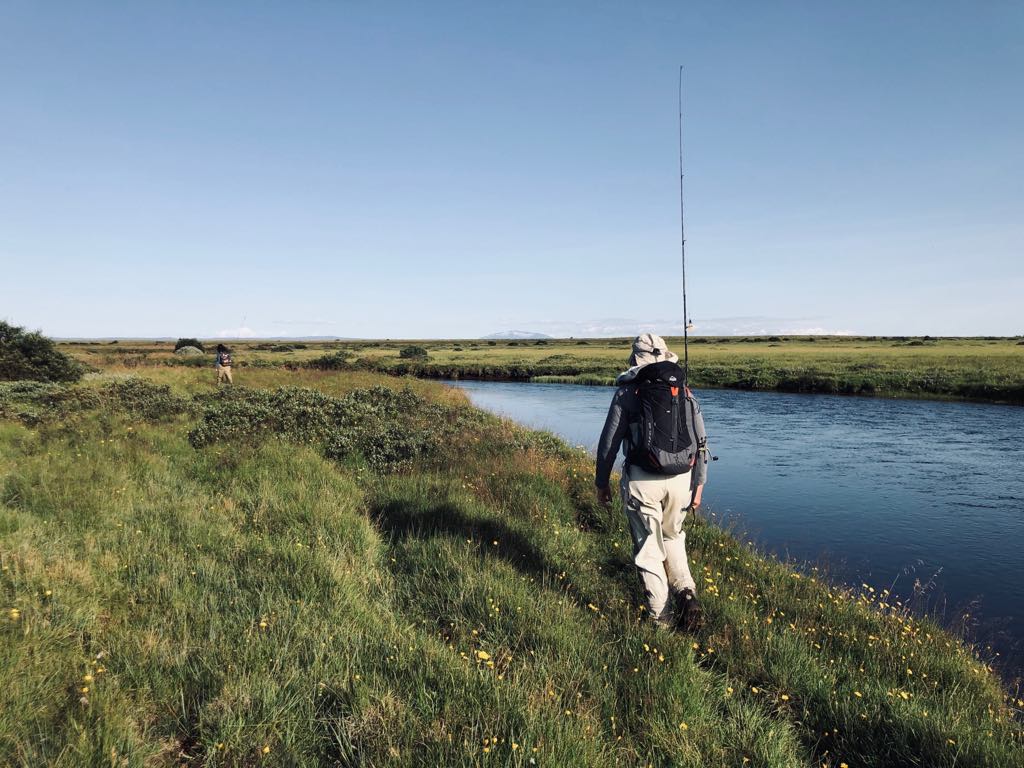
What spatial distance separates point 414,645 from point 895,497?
13.8m

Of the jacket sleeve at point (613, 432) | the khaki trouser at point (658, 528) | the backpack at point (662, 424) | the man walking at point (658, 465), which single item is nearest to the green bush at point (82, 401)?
the jacket sleeve at point (613, 432)

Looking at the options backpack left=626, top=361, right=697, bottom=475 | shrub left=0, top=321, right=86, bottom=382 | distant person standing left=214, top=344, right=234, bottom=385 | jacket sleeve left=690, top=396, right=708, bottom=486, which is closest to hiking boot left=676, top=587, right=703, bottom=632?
jacket sleeve left=690, top=396, right=708, bottom=486

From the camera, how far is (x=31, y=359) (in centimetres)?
2370

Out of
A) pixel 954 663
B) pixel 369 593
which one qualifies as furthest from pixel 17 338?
pixel 954 663

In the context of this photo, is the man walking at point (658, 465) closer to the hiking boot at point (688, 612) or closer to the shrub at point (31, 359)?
the hiking boot at point (688, 612)

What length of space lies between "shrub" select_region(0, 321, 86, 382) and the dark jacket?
27.0 meters

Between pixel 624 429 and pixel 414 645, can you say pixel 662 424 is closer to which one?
pixel 624 429

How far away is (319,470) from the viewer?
1000 centimetres

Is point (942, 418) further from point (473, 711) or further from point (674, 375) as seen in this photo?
point (473, 711)

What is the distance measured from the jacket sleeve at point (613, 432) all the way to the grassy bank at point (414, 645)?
54.5 inches

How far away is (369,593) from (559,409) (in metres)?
26.9

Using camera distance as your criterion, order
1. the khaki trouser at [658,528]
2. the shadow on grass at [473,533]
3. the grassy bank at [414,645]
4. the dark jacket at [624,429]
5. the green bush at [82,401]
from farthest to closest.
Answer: the green bush at [82,401] < the shadow on grass at [473,533] < the dark jacket at [624,429] < the khaki trouser at [658,528] < the grassy bank at [414,645]

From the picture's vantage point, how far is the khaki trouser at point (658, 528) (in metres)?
5.36

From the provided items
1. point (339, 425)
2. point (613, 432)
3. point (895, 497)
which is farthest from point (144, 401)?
point (895, 497)
